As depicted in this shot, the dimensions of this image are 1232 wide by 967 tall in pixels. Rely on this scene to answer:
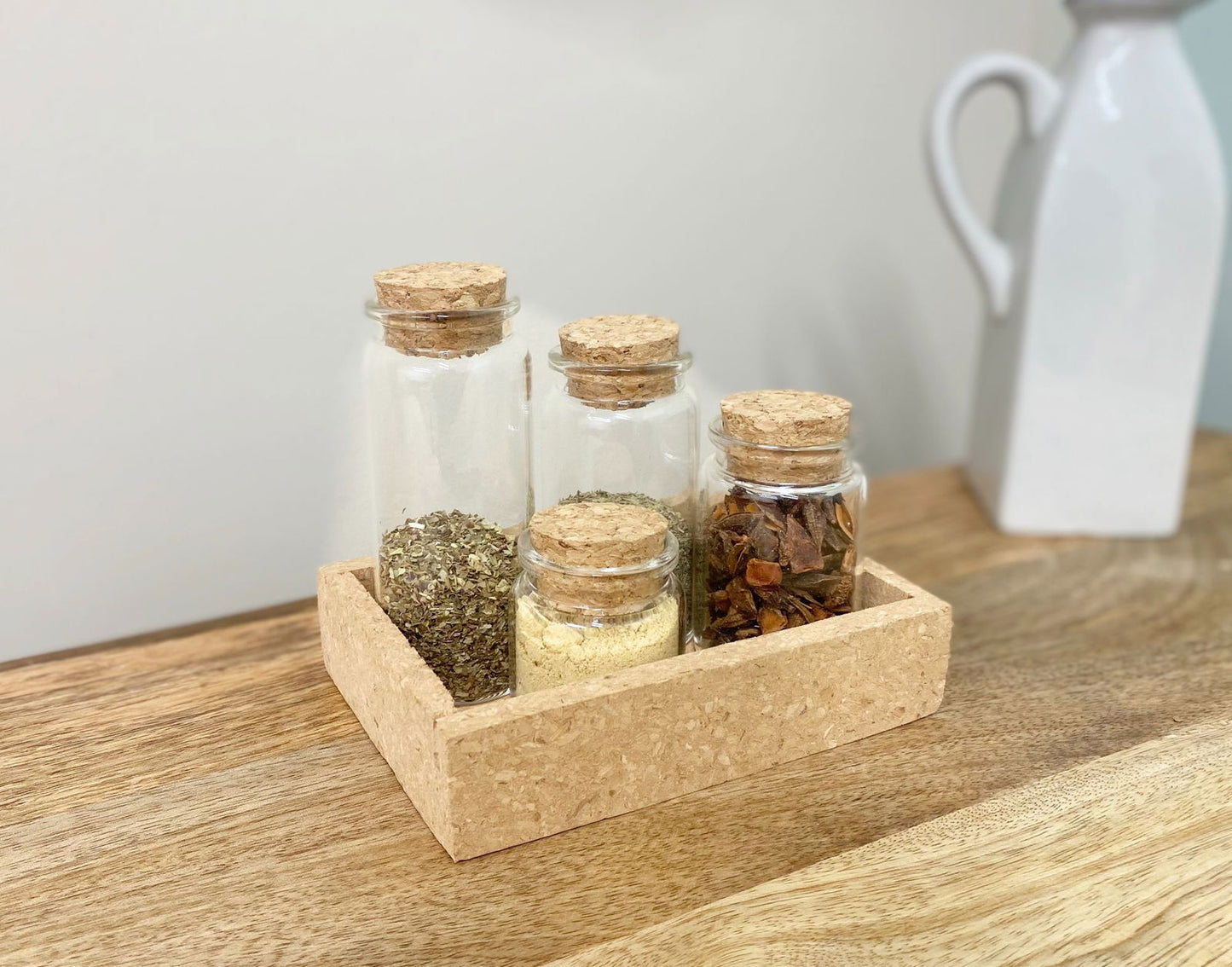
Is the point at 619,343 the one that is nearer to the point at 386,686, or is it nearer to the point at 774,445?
the point at 774,445

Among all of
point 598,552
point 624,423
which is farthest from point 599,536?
point 624,423

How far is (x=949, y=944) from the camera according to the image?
19.3 inches

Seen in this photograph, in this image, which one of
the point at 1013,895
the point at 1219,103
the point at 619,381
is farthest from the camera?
the point at 1219,103

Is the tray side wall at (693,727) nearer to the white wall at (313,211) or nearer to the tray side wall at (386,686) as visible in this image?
the tray side wall at (386,686)

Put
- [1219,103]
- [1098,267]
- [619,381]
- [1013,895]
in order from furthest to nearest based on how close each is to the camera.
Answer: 1. [1219,103]
2. [1098,267]
3. [619,381]
4. [1013,895]

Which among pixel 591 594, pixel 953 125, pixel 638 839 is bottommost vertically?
pixel 638 839

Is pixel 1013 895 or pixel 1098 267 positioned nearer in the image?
pixel 1013 895

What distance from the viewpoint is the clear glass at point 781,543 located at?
626mm

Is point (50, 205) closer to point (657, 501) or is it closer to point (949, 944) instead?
point (657, 501)

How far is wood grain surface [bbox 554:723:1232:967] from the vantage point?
49 centimetres

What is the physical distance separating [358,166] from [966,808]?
27.5 inches

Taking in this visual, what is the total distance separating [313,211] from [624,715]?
1.88ft

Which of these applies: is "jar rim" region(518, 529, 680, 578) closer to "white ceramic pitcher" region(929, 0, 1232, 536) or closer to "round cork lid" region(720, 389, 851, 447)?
"round cork lid" region(720, 389, 851, 447)

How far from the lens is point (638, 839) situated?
0.56 metres
